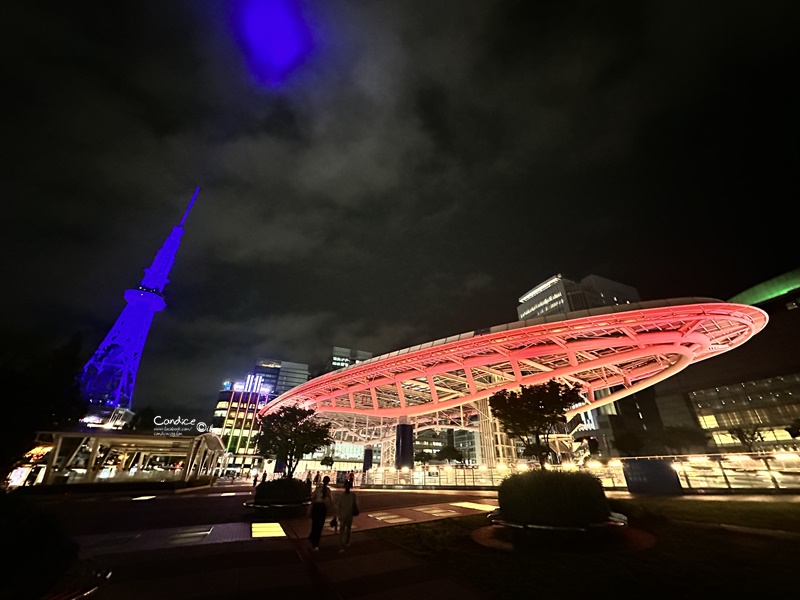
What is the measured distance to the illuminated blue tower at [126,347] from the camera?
69.9 m

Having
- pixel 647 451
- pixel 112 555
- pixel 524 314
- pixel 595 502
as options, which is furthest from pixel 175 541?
pixel 524 314

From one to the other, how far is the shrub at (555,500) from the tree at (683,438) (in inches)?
3372

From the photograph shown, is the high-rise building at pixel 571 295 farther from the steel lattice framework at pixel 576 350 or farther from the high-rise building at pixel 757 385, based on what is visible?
the steel lattice framework at pixel 576 350

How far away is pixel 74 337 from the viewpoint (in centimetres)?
3200

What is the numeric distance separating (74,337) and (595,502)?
43831mm

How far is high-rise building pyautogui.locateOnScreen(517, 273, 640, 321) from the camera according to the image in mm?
128375

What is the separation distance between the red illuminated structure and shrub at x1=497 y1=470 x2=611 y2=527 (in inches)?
522

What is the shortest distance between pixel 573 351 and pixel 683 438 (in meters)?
64.6

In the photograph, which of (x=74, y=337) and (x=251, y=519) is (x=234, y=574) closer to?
(x=251, y=519)

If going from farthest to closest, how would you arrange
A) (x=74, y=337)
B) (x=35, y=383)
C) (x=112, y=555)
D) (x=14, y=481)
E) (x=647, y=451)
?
A: 1. (x=647, y=451)
2. (x=74, y=337)
3. (x=14, y=481)
4. (x=35, y=383)
5. (x=112, y=555)

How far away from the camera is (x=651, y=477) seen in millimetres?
16922

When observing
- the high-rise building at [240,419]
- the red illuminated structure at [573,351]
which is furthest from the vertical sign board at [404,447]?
the high-rise building at [240,419]

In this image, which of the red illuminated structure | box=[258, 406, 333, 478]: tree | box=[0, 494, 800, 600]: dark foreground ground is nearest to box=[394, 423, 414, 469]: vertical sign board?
the red illuminated structure

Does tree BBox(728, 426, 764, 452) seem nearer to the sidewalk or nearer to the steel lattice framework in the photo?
the steel lattice framework
